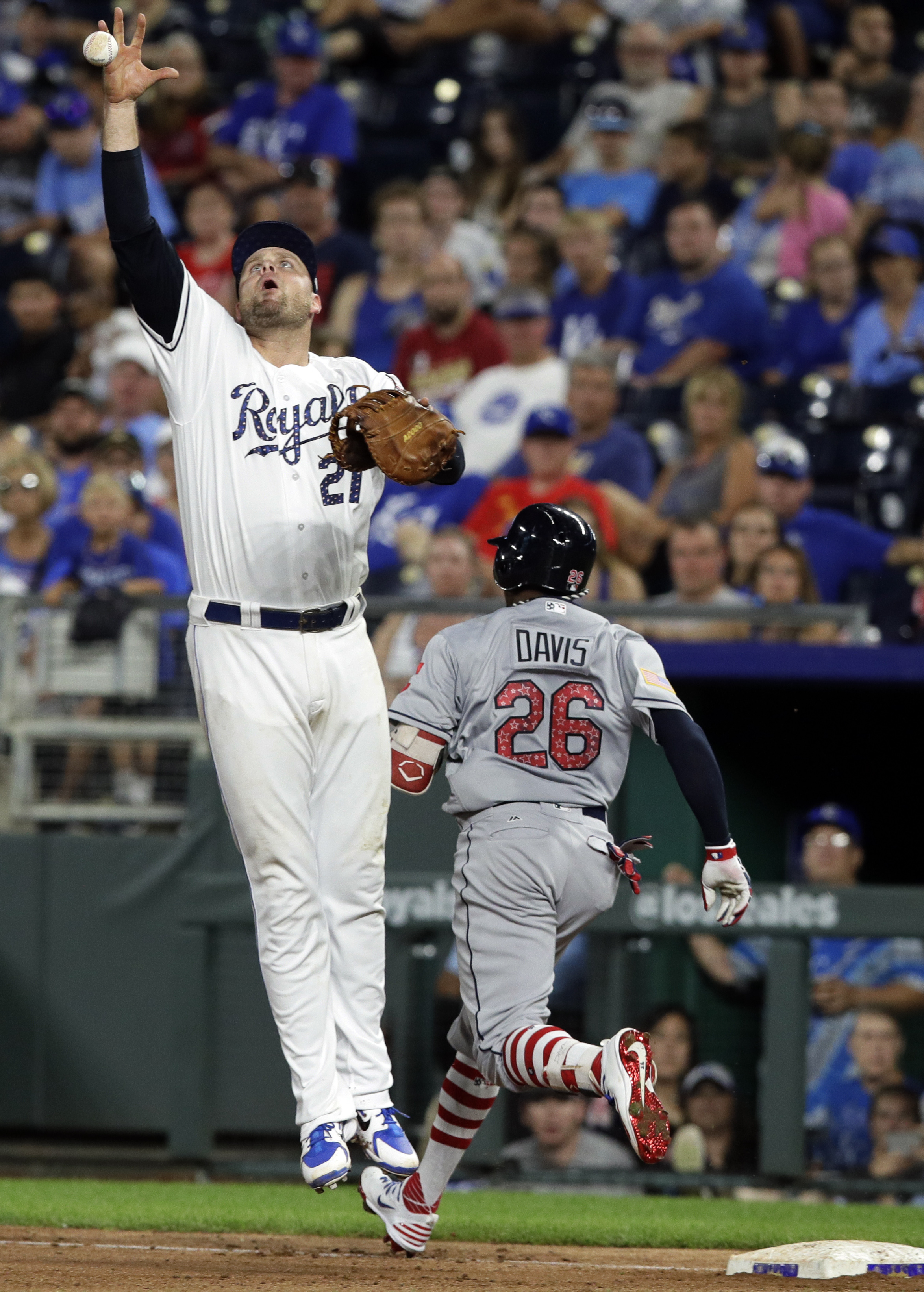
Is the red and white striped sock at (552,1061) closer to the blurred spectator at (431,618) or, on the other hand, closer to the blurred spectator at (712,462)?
the blurred spectator at (431,618)

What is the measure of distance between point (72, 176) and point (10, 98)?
1189 mm

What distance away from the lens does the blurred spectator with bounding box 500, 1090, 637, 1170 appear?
22.5 feet

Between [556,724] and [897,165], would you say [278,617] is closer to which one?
[556,724]

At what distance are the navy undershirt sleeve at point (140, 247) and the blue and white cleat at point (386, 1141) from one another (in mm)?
1832

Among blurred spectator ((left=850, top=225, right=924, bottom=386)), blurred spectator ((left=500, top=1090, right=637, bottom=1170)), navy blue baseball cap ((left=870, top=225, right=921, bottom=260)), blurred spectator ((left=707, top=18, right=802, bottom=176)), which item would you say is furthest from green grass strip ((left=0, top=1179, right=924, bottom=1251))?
blurred spectator ((left=707, top=18, right=802, bottom=176))

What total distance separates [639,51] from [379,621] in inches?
201

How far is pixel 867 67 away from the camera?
10758 mm

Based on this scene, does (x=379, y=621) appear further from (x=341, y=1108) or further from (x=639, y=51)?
(x=639, y=51)

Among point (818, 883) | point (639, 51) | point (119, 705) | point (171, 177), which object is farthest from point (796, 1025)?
point (171, 177)

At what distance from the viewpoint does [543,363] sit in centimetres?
930

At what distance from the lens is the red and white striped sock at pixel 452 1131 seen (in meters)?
4.72

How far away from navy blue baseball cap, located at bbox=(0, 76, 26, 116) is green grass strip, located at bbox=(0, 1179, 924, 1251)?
799 cm

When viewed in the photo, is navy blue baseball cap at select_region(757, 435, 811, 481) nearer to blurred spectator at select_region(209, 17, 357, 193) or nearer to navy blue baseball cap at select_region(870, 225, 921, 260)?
navy blue baseball cap at select_region(870, 225, 921, 260)

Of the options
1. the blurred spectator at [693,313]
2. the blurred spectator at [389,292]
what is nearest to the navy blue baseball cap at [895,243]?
the blurred spectator at [693,313]
